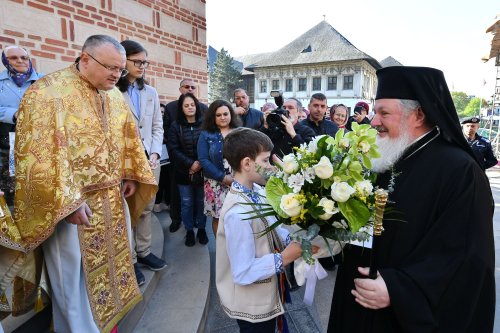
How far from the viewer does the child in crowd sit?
163cm

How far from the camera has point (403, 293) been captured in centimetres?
134

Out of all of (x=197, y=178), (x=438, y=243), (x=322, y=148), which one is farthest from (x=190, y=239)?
(x=438, y=243)

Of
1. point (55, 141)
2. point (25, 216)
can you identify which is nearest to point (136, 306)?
point (25, 216)

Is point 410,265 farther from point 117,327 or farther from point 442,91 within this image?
point 117,327

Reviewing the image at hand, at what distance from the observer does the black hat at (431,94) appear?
1491 millimetres

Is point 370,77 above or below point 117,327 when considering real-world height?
above

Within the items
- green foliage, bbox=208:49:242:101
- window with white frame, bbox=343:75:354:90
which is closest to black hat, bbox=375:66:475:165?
window with white frame, bbox=343:75:354:90

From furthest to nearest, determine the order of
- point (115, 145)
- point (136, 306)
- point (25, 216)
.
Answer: point (136, 306), point (115, 145), point (25, 216)

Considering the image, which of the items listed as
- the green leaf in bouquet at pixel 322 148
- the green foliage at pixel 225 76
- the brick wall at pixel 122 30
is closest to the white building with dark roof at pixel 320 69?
the green foliage at pixel 225 76

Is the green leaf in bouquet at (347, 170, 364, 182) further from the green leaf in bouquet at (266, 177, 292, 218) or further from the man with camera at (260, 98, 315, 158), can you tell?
the man with camera at (260, 98, 315, 158)

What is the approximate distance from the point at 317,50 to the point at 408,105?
129 feet

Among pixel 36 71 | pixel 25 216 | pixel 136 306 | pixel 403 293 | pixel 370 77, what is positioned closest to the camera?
pixel 403 293

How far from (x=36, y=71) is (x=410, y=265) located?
12.2ft

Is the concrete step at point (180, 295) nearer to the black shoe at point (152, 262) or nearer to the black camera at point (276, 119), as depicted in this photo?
the black shoe at point (152, 262)
